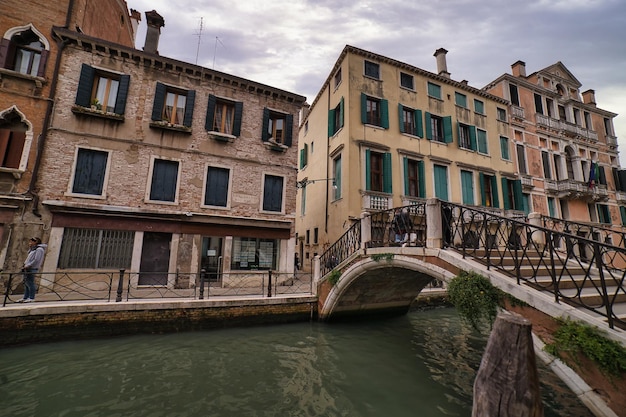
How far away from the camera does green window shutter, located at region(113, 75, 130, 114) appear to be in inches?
397

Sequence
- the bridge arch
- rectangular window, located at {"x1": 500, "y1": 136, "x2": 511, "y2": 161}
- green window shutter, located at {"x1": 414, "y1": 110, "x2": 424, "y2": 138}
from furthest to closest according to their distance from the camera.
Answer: rectangular window, located at {"x1": 500, "y1": 136, "x2": 511, "y2": 161} < green window shutter, located at {"x1": 414, "y1": 110, "x2": 424, "y2": 138} < the bridge arch

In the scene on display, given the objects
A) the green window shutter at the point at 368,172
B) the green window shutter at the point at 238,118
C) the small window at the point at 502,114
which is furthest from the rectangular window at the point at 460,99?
the green window shutter at the point at 238,118

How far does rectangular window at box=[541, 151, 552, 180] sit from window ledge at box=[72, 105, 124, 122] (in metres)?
23.1

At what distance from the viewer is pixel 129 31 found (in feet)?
49.5

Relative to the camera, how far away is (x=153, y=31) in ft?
39.1

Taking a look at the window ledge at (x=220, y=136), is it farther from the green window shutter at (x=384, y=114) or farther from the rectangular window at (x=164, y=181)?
the green window shutter at (x=384, y=114)

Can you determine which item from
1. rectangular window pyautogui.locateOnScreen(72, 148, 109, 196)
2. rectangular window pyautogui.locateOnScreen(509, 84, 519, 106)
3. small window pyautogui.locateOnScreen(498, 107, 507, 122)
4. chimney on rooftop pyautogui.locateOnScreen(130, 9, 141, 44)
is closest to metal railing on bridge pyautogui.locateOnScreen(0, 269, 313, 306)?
rectangular window pyautogui.locateOnScreen(72, 148, 109, 196)

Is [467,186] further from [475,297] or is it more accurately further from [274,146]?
[475,297]

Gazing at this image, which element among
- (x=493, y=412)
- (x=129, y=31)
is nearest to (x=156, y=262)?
(x=493, y=412)

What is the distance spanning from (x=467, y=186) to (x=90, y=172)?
16.9m

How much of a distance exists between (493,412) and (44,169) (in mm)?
12523

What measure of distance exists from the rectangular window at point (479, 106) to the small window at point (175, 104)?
1535 cm

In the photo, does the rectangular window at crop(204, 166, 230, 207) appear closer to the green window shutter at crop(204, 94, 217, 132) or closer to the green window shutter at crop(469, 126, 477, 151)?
the green window shutter at crop(204, 94, 217, 132)

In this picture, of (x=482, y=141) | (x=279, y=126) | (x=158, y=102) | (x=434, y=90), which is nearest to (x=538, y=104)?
(x=482, y=141)
